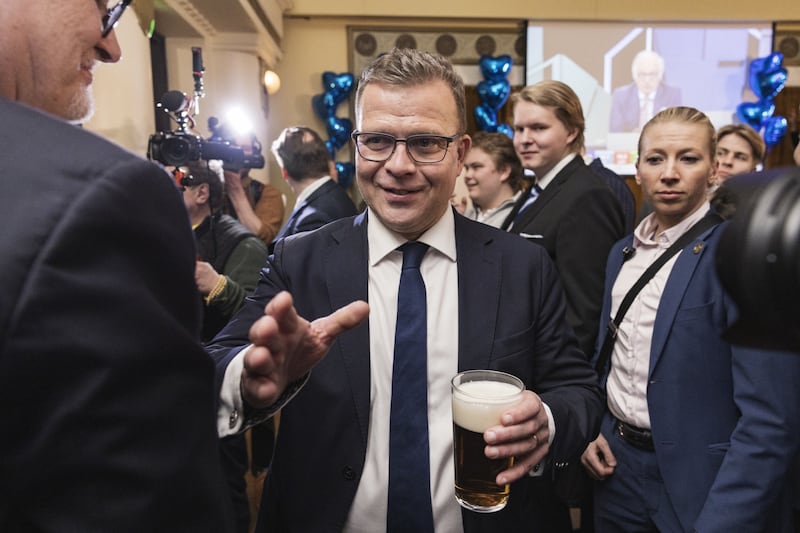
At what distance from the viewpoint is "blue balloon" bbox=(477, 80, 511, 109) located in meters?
6.36

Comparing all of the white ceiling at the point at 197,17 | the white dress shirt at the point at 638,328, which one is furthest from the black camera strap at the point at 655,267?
the white ceiling at the point at 197,17

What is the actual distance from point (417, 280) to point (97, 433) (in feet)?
2.54

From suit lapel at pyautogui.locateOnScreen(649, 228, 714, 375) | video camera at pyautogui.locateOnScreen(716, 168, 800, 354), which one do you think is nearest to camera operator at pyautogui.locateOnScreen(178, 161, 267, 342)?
suit lapel at pyautogui.locateOnScreen(649, 228, 714, 375)

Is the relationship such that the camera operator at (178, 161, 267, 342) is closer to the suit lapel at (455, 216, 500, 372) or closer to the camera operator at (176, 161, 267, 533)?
the camera operator at (176, 161, 267, 533)

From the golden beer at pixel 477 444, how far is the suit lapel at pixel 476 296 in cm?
17

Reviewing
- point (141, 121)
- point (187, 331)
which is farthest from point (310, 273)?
point (141, 121)

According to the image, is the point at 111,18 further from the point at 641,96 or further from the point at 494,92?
the point at 641,96

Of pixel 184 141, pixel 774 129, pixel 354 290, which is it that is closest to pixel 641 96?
pixel 774 129

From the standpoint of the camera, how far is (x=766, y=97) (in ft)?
21.1

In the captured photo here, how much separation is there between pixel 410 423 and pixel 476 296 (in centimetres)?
31

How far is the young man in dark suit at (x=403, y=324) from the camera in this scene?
108cm

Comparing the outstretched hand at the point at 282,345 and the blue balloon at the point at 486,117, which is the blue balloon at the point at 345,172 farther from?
the outstretched hand at the point at 282,345

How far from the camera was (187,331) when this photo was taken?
1.78 feet

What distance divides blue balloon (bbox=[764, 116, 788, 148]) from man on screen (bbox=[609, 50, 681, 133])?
3.40 ft
